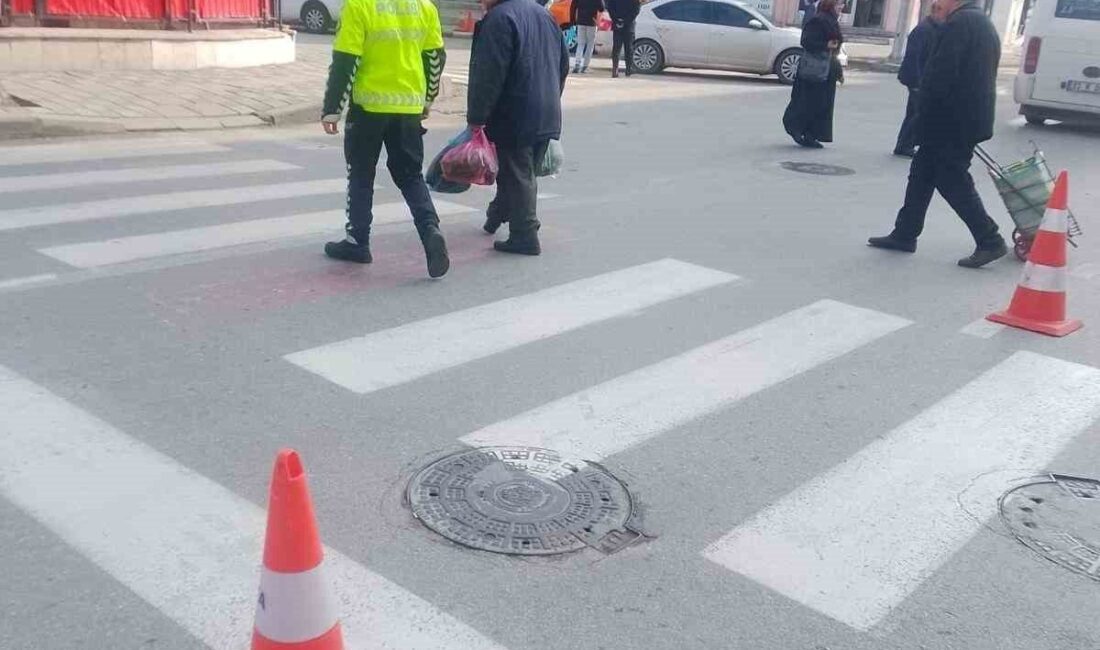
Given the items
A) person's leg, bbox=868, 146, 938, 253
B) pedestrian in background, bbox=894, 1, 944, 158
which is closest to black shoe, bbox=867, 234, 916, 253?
person's leg, bbox=868, 146, 938, 253

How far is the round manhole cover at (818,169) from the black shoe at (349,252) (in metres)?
5.93

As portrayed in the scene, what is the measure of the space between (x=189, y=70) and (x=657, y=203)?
26.8 ft

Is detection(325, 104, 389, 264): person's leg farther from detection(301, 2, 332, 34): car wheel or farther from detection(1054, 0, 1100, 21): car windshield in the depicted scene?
detection(301, 2, 332, 34): car wheel

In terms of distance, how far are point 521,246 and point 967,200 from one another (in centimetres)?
303

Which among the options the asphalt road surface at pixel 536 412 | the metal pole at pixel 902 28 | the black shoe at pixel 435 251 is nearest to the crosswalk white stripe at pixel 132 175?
the asphalt road surface at pixel 536 412

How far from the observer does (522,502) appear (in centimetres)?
397

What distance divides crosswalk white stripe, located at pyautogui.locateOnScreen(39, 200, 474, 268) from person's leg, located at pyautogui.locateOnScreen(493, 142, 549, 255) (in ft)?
3.85

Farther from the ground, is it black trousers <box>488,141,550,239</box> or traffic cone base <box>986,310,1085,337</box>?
black trousers <box>488,141,550,239</box>

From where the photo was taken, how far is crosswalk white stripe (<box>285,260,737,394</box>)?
5184mm

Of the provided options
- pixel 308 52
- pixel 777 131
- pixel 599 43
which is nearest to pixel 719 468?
pixel 777 131

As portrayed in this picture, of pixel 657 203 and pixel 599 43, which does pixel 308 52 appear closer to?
pixel 599 43

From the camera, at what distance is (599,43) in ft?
81.7

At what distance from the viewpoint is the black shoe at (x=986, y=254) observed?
765 centimetres

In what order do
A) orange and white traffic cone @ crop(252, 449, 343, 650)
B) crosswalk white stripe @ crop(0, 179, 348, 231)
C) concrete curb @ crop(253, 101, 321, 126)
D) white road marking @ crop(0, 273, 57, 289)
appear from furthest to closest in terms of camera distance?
concrete curb @ crop(253, 101, 321, 126) → crosswalk white stripe @ crop(0, 179, 348, 231) → white road marking @ crop(0, 273, 57, 289) → orange and white traffic cone @ crop(252, 449, 343, 650)
